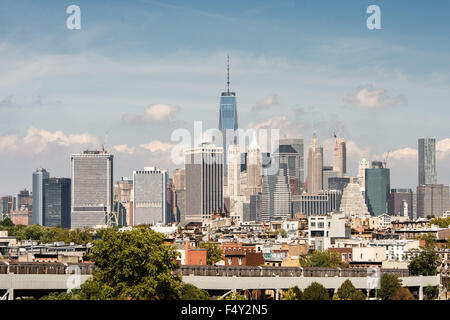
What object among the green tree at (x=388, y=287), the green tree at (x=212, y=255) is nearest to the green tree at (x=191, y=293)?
the green tree at (x=388, y=287)

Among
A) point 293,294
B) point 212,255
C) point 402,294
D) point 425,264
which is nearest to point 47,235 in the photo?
point 212,255

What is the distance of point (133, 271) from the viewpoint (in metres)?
50.3

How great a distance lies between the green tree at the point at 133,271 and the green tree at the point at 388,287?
17.2 m

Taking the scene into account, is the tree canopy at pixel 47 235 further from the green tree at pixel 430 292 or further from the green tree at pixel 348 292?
the green tree at pixel 348 292

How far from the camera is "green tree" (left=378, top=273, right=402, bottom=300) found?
6525 centimetres

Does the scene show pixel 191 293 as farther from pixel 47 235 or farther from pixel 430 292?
pixel 47 235

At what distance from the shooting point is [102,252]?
53000 mm

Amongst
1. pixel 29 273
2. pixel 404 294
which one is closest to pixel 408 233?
pixel 404 294

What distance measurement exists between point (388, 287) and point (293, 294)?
10.4m

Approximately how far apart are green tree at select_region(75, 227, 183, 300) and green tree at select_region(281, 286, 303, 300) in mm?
7195

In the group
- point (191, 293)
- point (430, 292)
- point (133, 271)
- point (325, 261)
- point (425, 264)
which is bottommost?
point (430, 292)

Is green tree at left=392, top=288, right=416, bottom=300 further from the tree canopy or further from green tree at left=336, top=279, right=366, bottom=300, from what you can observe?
the tree canopy
